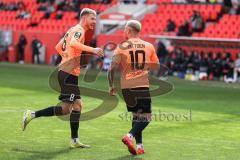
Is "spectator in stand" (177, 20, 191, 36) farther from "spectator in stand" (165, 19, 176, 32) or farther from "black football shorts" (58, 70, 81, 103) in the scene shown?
"black football shorts" (58, 70, 81, 103)

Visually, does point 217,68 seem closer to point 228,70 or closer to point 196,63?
point 228,70

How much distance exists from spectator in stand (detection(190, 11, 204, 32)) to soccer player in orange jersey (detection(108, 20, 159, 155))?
19122 mm

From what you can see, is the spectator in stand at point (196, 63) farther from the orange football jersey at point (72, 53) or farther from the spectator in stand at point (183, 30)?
the orange football jersey at point (72, 53)

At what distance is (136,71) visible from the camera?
32.2 feet

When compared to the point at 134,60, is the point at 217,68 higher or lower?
lower

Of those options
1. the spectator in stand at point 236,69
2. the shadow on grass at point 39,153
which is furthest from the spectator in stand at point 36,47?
the shadow on grass at point 39,153

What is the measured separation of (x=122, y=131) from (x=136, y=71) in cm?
259

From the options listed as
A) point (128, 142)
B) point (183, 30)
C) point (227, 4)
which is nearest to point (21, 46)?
point (183, 30)

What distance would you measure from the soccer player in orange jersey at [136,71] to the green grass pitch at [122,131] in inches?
21.1

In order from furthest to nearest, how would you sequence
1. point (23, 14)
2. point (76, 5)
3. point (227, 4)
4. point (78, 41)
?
point (23, 14), point (76, 5), point (227, 4), point (78, 41)

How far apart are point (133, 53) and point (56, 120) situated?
13.3 feet

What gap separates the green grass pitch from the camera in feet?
31.8

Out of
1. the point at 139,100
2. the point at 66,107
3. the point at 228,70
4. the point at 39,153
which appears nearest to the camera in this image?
the point at 39,153

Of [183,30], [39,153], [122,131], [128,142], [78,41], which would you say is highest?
[78,41]
